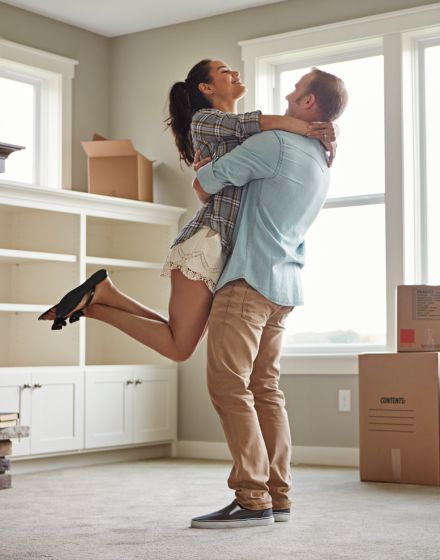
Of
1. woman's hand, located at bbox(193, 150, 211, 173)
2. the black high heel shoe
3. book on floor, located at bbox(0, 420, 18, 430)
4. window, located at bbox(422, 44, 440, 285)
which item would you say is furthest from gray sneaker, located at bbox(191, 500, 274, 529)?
window, located at bbox(422, 44, 440, 285)

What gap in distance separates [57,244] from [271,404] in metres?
2.41

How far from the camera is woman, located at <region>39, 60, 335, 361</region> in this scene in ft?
10.1

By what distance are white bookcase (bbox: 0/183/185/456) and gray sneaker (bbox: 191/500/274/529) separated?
195cm

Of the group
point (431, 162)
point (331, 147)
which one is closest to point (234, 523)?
point (331, 147)

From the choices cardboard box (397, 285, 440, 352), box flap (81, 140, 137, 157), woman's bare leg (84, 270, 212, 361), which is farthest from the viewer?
box flap (81, 140, 137, 157)

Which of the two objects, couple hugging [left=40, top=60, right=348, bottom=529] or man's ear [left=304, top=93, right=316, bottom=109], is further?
man's ear [left=304, top=93, right=316, bottom=109]

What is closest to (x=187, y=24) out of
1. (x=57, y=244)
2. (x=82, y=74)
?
(x=82, y=74)

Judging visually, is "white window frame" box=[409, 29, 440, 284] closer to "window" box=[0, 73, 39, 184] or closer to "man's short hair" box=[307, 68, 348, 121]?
"man's short hair" box=[307, 68, 348, 121]

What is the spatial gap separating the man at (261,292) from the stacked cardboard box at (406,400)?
127 centimetres

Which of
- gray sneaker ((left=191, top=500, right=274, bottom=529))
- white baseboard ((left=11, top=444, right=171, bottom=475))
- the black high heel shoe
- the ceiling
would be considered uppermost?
the ceiling

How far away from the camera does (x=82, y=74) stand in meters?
5.97

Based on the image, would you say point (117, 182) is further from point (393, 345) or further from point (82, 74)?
point (393, 345)

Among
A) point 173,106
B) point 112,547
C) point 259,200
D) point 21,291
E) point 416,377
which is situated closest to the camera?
point 112,547

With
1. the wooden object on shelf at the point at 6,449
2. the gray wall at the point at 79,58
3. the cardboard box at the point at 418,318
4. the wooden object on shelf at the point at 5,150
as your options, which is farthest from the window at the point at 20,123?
the cardboard box at the point at 418,318
